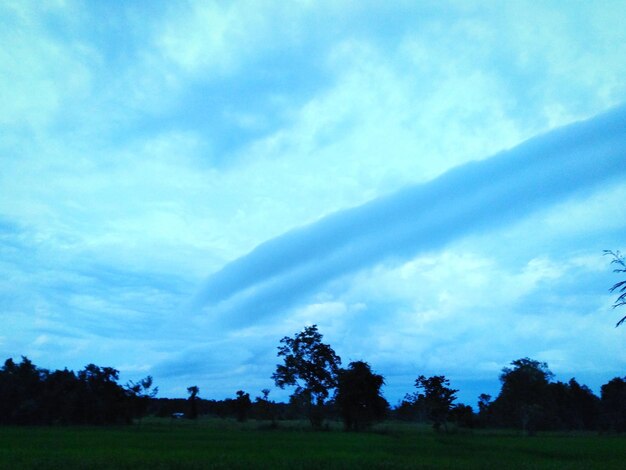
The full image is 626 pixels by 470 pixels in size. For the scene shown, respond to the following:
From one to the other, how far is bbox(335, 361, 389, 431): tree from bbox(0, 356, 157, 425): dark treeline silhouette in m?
32.4

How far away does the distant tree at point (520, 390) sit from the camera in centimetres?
9344

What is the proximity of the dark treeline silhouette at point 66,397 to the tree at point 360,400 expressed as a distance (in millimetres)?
32365

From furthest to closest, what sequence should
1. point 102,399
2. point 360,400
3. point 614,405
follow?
point 614,405, point 102,399, point 360,400

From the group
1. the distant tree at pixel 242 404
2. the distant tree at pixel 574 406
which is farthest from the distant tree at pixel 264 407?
the distant tree at pixel 574 406

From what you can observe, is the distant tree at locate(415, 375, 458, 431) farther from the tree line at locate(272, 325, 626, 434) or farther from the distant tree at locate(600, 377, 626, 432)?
the distant tree at locate(600, 377, 626, 432)

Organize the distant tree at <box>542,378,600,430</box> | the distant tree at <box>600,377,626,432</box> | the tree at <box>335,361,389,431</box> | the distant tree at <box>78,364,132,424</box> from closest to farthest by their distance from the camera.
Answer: the tree at <box>335,361,389,431</box>, the distant tree at <box>78,364,132,424</box>, the distant tree at <box>600,377,626,432</box>, the distant tree at <box>542,378,600,430</box>

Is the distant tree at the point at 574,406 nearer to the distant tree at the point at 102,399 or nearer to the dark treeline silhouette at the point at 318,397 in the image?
the dark treeline silhouette at the point at 318,397

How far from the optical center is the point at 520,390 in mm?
94750

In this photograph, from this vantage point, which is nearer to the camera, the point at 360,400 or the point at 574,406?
the point at 360,400

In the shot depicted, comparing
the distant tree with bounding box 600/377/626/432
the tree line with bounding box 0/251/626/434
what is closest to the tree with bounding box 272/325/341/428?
the tree line with bounding box 0/251/626/434

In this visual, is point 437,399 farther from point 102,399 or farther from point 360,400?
point 102,399

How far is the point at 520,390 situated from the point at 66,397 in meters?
75.8

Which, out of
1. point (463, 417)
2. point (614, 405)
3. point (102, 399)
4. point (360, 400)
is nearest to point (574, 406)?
point (614, 405)

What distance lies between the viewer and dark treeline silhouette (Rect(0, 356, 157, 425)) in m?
79.2
